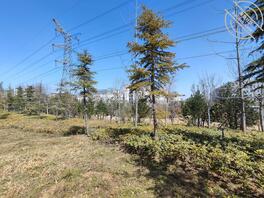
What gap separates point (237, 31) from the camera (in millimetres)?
1820

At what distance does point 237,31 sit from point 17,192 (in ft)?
24.0

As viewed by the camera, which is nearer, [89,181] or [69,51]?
[89,181]

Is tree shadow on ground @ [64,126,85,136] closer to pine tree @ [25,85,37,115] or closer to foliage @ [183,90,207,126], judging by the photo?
foliage @ [183,90,207,126]

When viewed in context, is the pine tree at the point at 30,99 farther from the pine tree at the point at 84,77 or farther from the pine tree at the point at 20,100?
the pine tree at the point at 84,77

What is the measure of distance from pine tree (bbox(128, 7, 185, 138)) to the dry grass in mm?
3587

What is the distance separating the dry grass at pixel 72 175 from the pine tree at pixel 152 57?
141 inches

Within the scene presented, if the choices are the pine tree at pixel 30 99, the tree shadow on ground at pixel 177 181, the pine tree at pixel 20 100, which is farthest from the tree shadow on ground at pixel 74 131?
the pine tree at pixel 20 100

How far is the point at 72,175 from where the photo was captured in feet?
21.0

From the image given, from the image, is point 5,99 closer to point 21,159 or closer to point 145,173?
point 21,159

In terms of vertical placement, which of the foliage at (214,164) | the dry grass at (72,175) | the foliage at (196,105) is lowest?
the dry grass at (72,175)

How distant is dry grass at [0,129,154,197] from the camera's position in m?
5.47

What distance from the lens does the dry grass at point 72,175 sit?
5473 mm

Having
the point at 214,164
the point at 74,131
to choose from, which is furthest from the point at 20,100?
the point at 214,164

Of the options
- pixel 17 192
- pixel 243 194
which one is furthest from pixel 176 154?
pixel 17 192
